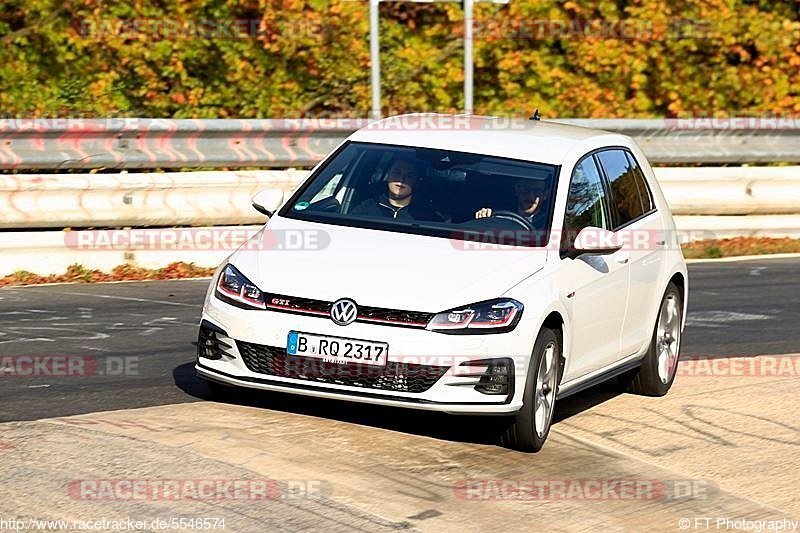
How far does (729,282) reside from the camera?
16.0m

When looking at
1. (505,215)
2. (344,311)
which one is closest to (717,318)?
(505,215)

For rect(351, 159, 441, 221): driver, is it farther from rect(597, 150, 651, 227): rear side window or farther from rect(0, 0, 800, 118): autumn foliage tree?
rect(0, 0, 800, 118): autumn foliage tree

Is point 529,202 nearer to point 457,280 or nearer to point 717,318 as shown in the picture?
point 457,280

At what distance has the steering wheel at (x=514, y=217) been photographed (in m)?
9.24

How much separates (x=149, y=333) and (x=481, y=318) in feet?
13.9

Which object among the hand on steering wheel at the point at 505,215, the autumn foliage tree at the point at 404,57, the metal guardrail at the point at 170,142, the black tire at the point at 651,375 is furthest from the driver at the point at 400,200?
the autumn foliage tree at the point at 404,57

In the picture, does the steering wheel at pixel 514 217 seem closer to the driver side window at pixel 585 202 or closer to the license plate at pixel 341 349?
the driver side window at pixel 585 202

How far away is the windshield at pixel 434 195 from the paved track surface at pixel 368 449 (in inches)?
43.6

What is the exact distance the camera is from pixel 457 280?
8.45 metres

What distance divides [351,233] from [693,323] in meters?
5.28

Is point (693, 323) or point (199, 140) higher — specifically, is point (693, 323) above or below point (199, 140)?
below

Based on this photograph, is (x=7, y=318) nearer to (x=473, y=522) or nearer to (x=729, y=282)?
(x=473, y=522)

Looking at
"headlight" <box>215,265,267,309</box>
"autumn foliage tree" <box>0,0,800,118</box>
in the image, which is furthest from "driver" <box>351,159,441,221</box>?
"autumn foliage tree" <box>0,0,800,118</box>

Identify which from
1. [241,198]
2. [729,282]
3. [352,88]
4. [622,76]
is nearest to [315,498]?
[241,198]
